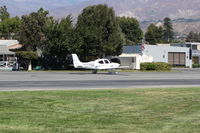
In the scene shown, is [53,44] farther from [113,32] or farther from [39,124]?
[39,124]

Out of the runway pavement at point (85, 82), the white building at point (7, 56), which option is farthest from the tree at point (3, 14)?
the runway pavement at point (85, 82)

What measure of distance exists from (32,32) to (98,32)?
31.6ft

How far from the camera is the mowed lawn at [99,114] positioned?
12352 millimetres

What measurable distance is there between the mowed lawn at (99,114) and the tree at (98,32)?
46.6 meters

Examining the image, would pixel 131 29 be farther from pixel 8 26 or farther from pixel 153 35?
pixel 8 26

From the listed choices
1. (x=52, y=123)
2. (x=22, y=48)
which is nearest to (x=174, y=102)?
(x=52, y=123)

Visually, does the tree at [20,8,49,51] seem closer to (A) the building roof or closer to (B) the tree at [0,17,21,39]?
(A) the building roof

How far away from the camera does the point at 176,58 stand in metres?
95.2

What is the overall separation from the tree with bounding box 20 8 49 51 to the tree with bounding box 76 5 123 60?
5.38 meters

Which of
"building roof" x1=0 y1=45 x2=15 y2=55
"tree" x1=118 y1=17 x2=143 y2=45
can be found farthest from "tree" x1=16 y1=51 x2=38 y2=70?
"tree" x1=118 y1=17 x2=143 y2=45

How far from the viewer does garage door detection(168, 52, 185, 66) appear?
93500mm

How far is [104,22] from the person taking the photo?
69938mm

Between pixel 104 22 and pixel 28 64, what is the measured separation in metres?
12.7

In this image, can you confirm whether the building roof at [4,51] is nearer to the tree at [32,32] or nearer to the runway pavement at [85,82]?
the tree at [32,32]
